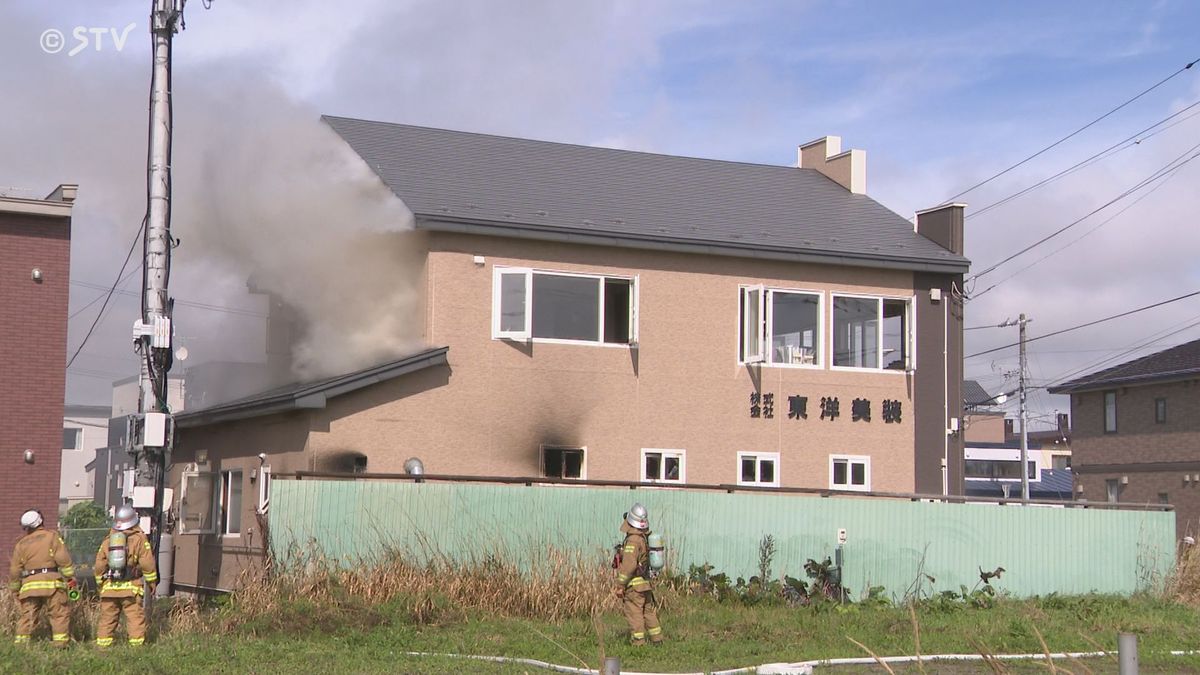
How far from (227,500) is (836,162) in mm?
14496

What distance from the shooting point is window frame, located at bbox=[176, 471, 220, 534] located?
22531 millimetres

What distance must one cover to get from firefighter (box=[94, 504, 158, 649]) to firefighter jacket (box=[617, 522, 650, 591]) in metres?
5.10

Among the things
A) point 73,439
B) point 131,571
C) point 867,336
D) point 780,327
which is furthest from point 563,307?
point 73,439

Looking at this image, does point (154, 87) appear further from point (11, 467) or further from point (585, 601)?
point (585, 601)

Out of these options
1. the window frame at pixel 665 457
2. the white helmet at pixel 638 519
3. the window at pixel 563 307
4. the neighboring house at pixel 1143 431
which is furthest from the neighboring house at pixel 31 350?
the neighboring house at pixel 1143 431

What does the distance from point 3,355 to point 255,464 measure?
4.12 meters

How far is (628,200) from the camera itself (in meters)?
24.3

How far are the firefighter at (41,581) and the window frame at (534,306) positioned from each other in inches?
324

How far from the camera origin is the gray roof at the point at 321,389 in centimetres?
1916

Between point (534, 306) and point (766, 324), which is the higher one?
point (534, 306)

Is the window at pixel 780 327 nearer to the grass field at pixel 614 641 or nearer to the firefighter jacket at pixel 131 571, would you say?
the grass field at pixel 614 641

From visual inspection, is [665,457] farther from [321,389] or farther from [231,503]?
[231,503]

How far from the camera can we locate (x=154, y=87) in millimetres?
17484

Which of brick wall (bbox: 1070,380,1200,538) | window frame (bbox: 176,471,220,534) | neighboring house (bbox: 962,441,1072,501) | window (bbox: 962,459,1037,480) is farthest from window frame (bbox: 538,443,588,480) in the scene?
window (bbox: 962,459,1037,480)
